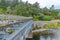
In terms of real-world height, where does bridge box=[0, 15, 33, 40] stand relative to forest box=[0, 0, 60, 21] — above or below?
above

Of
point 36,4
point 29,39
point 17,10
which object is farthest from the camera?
point 36,4

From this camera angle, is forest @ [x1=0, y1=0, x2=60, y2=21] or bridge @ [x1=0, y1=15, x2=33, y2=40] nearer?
bridge @ [x1=0, y1=15, x2=33, y2=40]

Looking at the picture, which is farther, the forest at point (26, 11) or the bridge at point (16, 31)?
the forest at point (26, 11)

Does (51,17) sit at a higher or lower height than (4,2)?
lower

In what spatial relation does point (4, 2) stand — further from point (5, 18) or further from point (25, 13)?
point (5, 18)

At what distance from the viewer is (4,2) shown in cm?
6631

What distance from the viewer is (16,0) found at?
7200cm

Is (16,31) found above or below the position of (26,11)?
above

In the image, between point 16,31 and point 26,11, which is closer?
point 16,31

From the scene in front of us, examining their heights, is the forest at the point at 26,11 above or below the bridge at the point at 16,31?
below

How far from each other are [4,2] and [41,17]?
40.0ft

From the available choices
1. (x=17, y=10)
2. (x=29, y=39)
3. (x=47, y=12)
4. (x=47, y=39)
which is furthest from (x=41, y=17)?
(x=29, y=39)

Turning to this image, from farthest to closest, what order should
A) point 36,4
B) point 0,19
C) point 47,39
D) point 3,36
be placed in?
1. point 36,4
2. point 47,39
3. point 0,19
4. point 3,36

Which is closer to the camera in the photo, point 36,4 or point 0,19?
point 0,19
